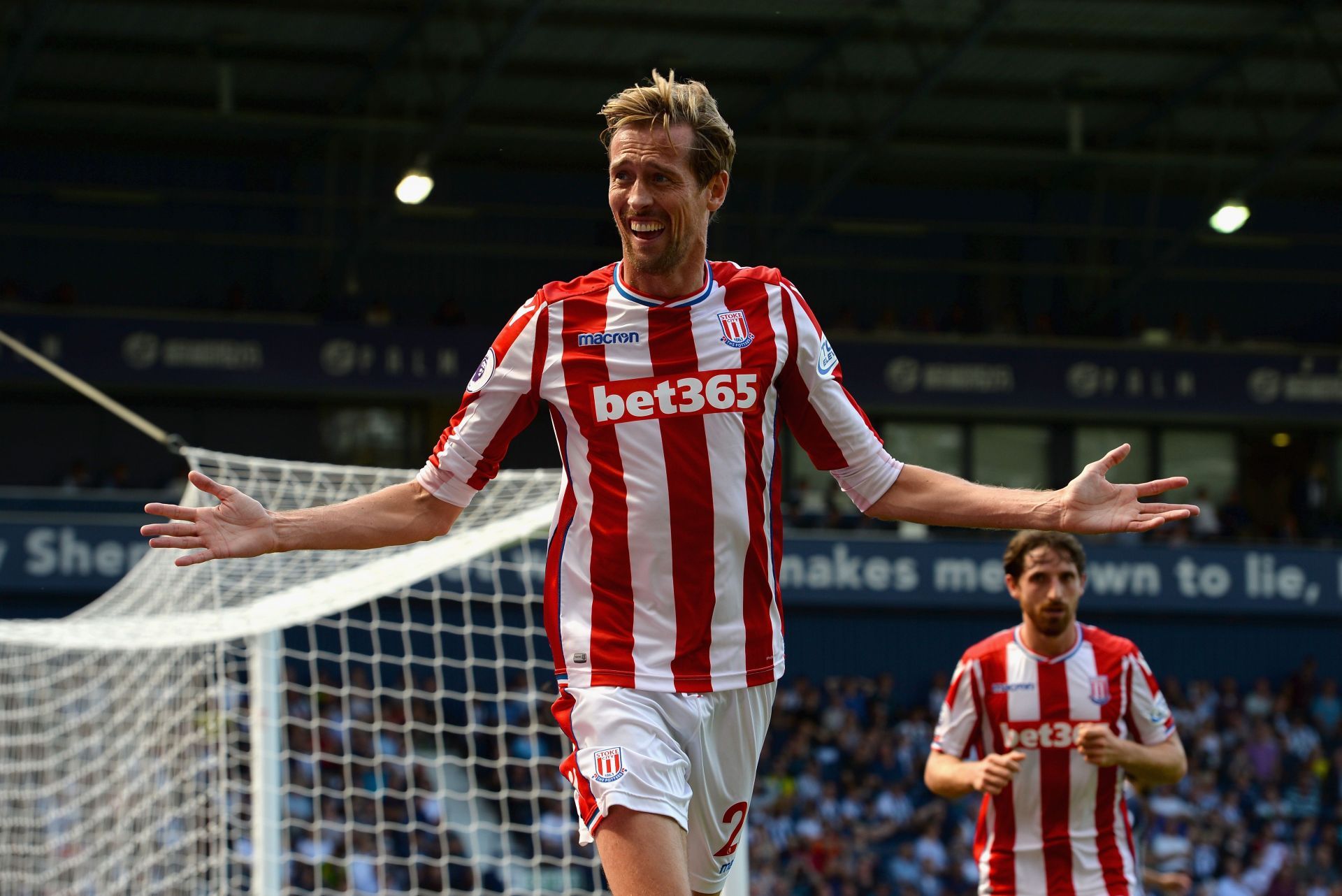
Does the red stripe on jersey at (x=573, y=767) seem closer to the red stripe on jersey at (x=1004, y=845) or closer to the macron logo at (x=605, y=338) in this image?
the macron logo at (x=605, y=338)

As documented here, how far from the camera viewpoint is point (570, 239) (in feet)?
79.9

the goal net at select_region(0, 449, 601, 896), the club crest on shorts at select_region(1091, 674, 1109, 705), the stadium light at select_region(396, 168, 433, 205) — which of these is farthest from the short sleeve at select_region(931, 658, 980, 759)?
the stadium light at select_region(396, 168, 433, 205)

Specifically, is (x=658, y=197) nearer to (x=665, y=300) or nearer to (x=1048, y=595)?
(x=665, y=300)

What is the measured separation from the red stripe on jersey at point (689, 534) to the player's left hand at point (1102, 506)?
78 cm

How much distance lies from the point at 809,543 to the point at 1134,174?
862 cm

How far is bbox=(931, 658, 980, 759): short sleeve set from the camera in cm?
595

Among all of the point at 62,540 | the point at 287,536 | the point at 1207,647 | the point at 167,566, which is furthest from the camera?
the point at 1207,647

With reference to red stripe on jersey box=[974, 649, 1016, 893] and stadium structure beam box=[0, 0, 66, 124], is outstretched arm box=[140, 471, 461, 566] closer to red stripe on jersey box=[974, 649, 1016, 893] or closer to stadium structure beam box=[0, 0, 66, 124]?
red stripe on jersey box=[974, 649, 1016, 893]

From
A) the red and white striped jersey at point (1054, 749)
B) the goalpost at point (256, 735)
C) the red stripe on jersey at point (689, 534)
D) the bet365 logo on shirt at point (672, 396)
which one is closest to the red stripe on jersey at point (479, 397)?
the bet365 logo on shirt at point (672, 396)

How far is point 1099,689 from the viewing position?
233 inches

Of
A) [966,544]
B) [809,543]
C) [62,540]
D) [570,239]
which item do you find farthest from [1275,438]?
[62,540]

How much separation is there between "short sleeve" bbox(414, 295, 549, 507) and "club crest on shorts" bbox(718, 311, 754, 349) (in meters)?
0.41

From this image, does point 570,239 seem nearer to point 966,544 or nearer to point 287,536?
point 966,544

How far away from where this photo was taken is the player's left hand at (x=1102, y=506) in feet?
11.8
